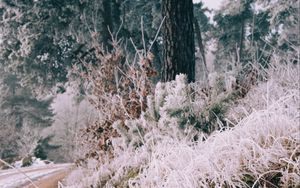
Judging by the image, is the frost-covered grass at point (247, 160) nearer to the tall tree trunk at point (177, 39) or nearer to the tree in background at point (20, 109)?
the tall tree trunk at point (177, 39)

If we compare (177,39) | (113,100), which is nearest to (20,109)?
(177,39)

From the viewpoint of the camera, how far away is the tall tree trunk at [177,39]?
24.6 feet

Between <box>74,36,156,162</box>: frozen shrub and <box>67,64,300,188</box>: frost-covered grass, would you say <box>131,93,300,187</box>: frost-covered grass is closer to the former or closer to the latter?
<box>67,64,300,188</box>: frost-covered grass

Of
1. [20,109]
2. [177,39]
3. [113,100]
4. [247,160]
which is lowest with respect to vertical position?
Answer: [20,109]

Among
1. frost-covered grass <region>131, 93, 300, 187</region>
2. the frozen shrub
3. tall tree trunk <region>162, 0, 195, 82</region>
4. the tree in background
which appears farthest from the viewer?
the tree in background

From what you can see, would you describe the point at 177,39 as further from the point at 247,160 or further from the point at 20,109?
the point at 20,109

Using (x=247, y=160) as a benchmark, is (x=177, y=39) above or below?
above

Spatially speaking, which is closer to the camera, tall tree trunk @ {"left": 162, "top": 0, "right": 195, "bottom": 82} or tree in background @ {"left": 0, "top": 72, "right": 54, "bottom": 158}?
tall tree trunk @ {"left": 162, "top": 0, "right": 195, "bottom": 82}

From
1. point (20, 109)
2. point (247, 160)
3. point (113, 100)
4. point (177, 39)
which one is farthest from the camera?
Answer: point (20, 109)

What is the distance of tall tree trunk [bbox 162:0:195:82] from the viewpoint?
24.6 ft

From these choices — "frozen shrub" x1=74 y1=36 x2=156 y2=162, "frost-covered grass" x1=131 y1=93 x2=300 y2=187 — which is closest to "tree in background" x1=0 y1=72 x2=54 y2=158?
"frozen shrub" x1=74 y1=36 x2=156 y2=162

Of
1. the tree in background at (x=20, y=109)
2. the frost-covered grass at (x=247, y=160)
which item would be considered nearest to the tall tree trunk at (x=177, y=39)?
the frost-covered grass at (x=247, y=160)

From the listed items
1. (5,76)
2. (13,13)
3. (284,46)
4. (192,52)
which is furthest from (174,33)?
(5,76)

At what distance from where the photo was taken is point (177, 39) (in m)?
7.52
